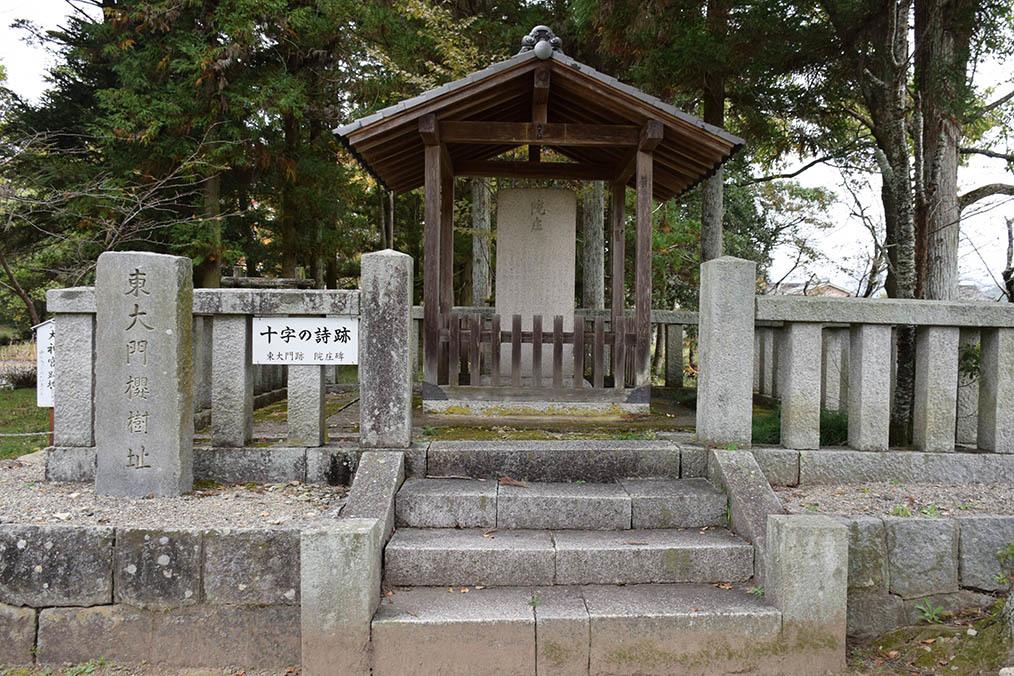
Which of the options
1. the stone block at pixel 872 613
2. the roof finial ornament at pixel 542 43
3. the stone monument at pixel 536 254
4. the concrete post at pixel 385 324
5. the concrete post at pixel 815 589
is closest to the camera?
the concrete post at pixel 815 589

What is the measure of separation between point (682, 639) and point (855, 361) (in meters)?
2.35

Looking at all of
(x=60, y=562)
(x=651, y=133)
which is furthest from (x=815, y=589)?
(x=651, y=133)

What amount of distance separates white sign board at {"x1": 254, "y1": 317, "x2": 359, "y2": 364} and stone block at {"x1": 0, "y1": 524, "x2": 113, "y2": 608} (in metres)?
1.39

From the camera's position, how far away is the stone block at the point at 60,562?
3357mm

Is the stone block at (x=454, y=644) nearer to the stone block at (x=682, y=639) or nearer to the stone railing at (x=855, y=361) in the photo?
the stone block at (x=682, y=639)

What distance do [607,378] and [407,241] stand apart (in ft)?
41.6

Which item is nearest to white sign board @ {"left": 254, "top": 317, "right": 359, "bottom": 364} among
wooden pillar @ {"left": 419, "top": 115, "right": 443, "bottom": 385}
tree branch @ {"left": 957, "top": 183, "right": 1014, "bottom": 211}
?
wooden pillar @ {"left": 419, "top": 115, "right": 443, "bottom": 385}

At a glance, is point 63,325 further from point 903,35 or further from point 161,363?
point 903,35

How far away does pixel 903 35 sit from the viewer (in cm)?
522

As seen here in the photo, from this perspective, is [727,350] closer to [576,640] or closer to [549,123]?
[576,640]

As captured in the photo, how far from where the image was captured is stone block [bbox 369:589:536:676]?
3.13 m

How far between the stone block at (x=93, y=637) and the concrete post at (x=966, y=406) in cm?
545

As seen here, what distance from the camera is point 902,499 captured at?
3959 millimetres

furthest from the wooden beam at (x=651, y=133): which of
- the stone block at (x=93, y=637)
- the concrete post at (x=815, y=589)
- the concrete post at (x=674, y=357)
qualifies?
the stone block at (x=93, y=637)
